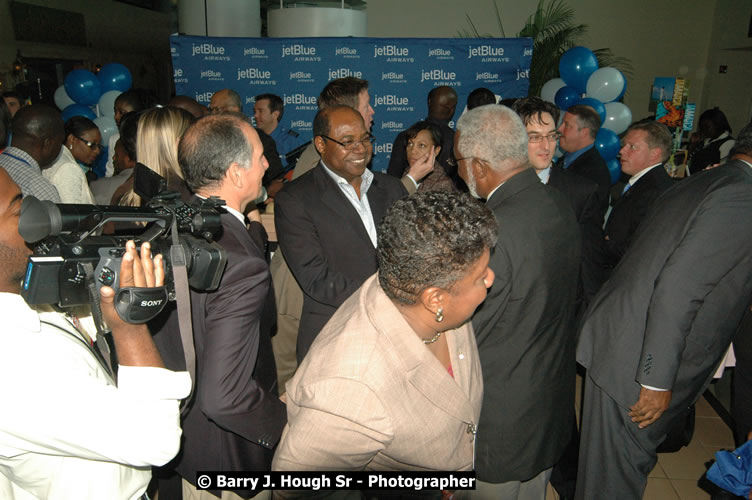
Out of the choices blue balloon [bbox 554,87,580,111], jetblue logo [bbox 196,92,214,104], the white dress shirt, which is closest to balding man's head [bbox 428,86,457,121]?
blue balloon [bbox 554,87,580,111]

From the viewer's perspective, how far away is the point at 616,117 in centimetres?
582

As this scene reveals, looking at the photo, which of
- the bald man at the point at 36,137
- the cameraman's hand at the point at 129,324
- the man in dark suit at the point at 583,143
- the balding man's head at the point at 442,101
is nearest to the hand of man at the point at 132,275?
the cameraman's hand at the point at 129,324

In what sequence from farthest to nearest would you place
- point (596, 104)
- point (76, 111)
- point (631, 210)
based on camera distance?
point (76, 111) → point (596, 104) → point (631, 210)

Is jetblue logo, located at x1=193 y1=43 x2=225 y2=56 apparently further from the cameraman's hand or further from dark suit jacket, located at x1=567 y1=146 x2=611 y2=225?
the cameraman's hand

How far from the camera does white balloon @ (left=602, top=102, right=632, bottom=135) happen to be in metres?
5.82

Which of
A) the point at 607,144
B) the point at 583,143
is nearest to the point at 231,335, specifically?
the point at 583,143

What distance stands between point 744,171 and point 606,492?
140cm

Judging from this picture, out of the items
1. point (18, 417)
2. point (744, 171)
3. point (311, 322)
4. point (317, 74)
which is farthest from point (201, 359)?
point (317, 74)

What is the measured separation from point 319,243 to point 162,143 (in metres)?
0.79

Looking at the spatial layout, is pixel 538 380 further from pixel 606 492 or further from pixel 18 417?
pixel 18 417

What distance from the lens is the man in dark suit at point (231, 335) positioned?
138 cm

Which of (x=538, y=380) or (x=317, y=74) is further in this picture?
(x=317, y=74)

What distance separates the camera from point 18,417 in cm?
93

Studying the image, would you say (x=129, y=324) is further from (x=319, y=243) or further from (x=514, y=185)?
(x=514, y=185)
